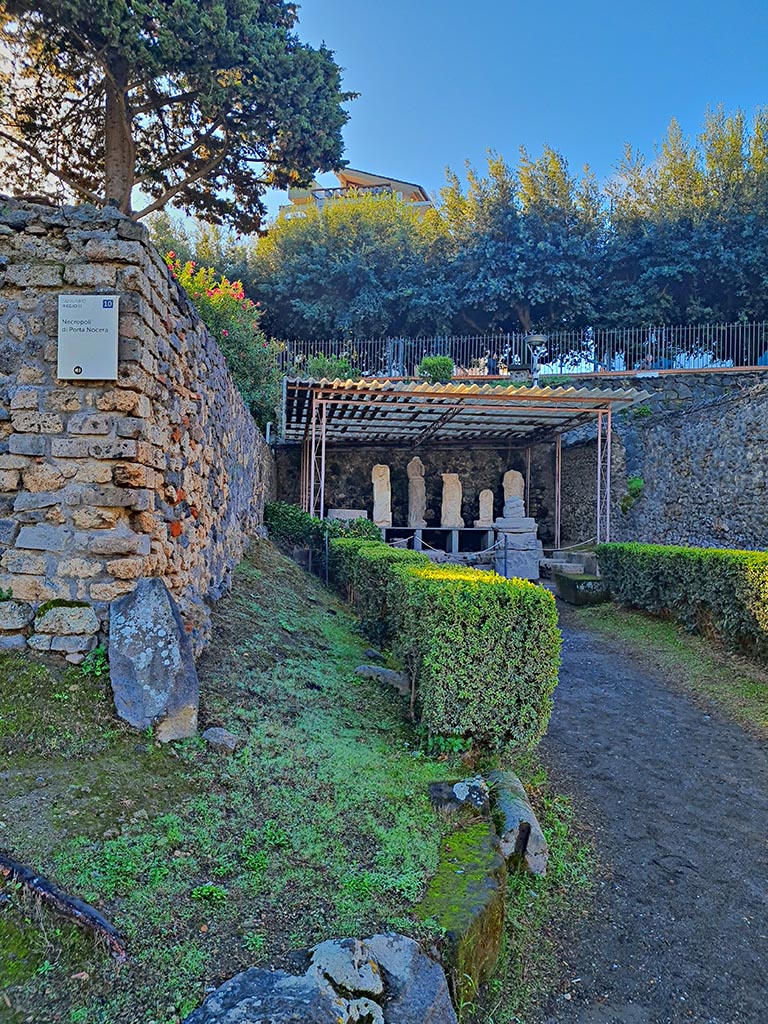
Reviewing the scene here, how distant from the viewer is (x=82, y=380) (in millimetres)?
3047

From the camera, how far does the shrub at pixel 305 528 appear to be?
9.91 meters

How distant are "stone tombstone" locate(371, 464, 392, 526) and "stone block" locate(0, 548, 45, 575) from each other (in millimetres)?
11443

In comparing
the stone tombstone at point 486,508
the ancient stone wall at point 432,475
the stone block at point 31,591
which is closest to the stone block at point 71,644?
the stone block at point 31,591

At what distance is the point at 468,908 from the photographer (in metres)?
2.13

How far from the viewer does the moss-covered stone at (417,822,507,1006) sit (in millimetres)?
1998

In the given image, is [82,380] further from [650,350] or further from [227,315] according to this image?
[650,350]

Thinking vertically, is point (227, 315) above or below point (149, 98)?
below

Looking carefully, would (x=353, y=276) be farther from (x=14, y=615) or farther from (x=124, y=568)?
(x=14, y=615)

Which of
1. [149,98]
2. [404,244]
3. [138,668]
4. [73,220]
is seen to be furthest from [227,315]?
[404,244]

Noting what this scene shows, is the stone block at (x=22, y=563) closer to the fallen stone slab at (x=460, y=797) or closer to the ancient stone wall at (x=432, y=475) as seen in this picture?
the fallen stone slab at (x=460, y=797)

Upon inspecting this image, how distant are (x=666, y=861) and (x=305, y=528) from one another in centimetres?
772

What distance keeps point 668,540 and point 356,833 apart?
11.6 meters

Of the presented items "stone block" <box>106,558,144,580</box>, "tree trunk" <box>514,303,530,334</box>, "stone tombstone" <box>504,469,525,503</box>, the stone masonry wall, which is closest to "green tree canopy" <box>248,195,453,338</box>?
"tree trunk" <box>514,303,530,334</box>

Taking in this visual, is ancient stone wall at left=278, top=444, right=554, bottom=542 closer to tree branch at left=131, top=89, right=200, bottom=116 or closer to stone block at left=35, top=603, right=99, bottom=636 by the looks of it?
tree branch at left=131, top=89, right=200, bottom=116
